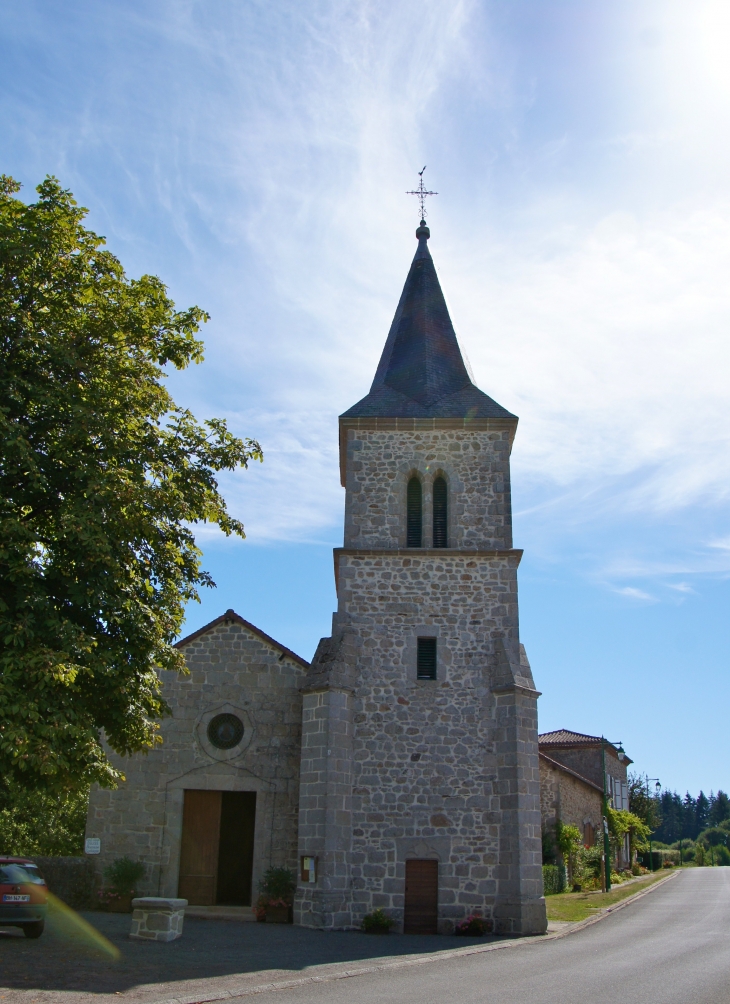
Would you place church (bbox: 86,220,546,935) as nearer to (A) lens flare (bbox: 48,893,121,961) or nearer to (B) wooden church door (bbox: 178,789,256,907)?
(B) wooden church door (bbox: 178,789,256,907)

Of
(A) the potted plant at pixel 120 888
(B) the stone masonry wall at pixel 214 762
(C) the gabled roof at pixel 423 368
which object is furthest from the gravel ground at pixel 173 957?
(C) the gabled roof at pixel 423 368

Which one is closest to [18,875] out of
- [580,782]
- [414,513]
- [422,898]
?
[422,898]

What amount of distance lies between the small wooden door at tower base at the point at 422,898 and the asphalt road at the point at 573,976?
2451mm

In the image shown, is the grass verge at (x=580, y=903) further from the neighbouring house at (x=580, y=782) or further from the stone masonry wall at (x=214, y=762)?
the stone masonry wall at (x=214, y=762)

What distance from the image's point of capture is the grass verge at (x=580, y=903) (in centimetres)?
1883

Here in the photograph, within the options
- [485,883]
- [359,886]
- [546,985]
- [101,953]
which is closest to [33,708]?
[101,953]

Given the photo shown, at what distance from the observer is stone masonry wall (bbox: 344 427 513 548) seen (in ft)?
61.7

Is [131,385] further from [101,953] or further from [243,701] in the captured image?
[243,701]

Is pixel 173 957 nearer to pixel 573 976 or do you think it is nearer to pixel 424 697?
pixel 573 976

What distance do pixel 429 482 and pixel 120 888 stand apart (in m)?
10.8

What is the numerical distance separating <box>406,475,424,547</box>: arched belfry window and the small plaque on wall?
6.92 meters

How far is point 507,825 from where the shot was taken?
1616cm

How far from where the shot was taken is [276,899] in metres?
16.5

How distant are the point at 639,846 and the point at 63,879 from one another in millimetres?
37405
